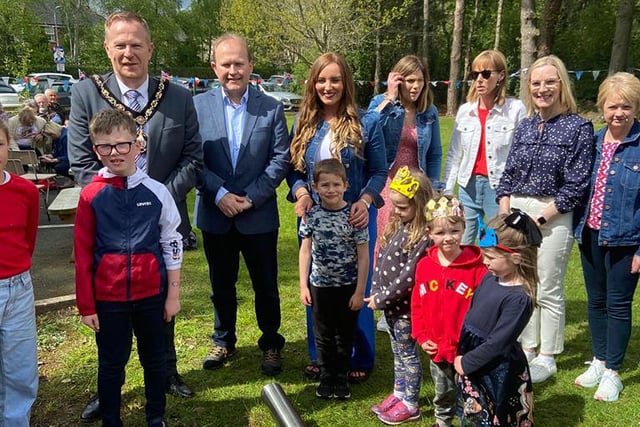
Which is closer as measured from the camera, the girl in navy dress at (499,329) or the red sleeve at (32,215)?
the girl in navy dress at (499,329)

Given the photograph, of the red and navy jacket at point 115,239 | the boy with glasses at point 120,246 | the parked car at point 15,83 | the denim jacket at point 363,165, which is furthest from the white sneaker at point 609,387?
the parked car at point 15,83

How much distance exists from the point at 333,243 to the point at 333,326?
0.55m

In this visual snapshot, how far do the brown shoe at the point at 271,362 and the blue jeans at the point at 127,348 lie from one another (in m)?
0.94

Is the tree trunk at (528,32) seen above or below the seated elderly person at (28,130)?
above

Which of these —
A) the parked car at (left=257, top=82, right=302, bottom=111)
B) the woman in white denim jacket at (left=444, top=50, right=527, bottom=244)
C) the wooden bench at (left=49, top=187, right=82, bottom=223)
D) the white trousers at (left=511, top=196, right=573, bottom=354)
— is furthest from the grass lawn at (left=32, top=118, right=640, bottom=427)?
the parked car at (left=257, top=82, right=302, bottom=111)

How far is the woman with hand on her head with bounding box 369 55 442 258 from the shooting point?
4.09 meters

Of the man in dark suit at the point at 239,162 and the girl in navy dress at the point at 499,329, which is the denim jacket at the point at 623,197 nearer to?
the girl in navy dress at the point at 499,329

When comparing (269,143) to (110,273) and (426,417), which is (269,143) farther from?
(426,417)

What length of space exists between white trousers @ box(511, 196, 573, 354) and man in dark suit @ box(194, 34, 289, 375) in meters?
1.62

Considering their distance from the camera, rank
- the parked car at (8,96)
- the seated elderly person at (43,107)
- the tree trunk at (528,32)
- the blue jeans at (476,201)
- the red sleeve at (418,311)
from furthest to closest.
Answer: the parked car at (8,96) < the seated elderly person at (43,107) < the tree trunk at (528,32) < the blue jeans at (476,201) < the red sleeve at (418,311)

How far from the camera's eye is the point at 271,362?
3896 mm

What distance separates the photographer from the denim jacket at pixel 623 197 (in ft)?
10.7

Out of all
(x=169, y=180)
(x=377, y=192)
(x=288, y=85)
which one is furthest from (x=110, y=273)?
(x=288, y=85)

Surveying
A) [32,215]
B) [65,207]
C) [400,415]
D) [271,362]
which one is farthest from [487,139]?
[65,207]
